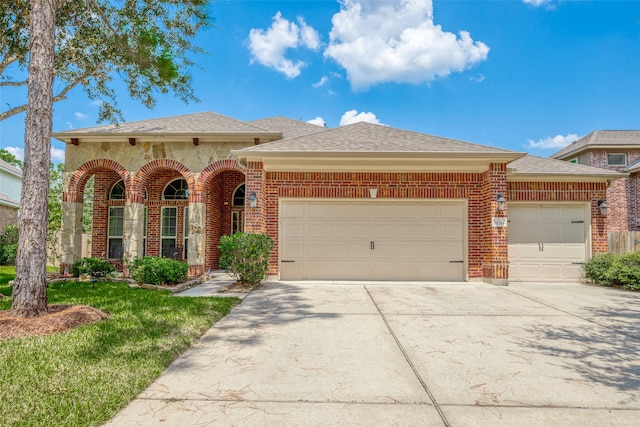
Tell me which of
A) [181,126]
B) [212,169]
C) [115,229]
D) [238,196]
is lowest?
[115,229]

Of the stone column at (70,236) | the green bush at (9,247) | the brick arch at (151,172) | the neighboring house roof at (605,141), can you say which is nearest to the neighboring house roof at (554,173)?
the brick arch at (151,172)

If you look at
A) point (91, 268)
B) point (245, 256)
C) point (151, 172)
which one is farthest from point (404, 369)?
point (151, 172)

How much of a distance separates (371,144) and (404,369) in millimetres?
6568

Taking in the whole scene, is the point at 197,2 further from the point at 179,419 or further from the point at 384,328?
the point at 179,419

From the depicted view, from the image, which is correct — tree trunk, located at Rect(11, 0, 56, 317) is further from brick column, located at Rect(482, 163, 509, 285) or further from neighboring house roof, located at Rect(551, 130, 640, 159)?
neighboring house roof, located at Rect(551, 130, 640, 159)

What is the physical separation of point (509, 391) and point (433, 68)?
18.4m

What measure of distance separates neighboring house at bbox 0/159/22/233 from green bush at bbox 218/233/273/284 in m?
18.0

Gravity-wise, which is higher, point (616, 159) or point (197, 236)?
point (616, 159)

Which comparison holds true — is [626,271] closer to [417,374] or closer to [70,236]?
[417,374]

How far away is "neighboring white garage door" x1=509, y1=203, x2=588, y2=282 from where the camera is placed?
9.76 metres

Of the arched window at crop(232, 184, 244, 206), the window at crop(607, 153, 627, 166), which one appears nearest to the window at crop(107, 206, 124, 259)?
the arched window at crop(232, 184, 244, 206)

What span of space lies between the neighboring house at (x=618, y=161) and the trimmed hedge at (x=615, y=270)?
10.8 metres

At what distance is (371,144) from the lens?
905 cm

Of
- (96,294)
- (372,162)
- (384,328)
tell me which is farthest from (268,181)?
(384,328)
